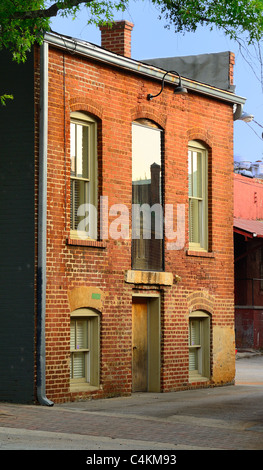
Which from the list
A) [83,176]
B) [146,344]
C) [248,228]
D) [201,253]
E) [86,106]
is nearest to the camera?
[86,106]

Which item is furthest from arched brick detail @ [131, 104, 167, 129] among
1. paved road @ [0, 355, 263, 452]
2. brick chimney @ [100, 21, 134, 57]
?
paved road @ [0, 355, 263, 452]

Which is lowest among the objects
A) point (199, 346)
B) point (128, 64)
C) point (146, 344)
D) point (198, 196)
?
point (199, 346)

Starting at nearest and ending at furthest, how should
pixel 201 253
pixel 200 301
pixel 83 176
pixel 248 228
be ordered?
pixel 83 176
pixel 201 253
pixel 200 301
pixel 248 228

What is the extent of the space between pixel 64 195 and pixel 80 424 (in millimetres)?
4846

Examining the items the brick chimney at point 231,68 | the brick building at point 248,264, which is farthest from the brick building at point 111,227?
the brick building at point 248,264


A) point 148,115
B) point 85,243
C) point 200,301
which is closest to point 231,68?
point 148,115

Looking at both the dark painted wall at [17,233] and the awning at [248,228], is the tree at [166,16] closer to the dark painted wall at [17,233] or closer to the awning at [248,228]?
the dark painted wall at [17,233]

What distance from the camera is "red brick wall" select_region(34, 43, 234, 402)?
1590 centimetres

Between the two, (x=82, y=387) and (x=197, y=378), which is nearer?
(x=82, y=387)

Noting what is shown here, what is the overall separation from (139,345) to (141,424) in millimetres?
5398

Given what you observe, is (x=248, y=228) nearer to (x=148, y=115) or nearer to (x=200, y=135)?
(x=200, y=135)

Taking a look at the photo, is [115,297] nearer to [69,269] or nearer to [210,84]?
[69,269]

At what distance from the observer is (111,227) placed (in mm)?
17297

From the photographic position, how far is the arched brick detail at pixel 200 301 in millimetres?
19438
